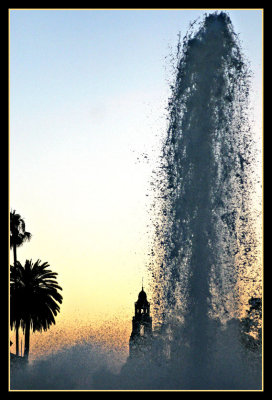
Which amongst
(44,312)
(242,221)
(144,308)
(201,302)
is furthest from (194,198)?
(144,308)

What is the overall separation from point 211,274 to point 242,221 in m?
3.24

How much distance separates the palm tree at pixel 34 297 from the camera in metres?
50.8

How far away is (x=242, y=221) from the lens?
30312 millimetres

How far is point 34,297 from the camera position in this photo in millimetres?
51188

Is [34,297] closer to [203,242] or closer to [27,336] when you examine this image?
[27,336]

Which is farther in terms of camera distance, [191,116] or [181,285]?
[191,116]

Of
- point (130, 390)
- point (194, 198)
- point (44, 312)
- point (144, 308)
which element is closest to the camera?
point (130, 390)

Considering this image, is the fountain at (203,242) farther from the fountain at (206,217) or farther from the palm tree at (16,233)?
the palm tree at (16,233)

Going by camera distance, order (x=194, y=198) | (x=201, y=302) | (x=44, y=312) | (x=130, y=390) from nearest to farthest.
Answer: (x=130, y=390)
(x=201, y=302)
(x=194, y=198)
(x=44, y=312)

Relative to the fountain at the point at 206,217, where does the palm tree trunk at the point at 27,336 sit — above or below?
below

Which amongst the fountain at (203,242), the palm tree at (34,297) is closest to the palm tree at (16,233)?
the palm tree at (34,297)

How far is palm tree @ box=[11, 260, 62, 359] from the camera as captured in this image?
5084 centimetres

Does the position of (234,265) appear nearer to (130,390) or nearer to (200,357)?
(200,357)

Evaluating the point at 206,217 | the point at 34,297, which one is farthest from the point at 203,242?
the point at 34,297
